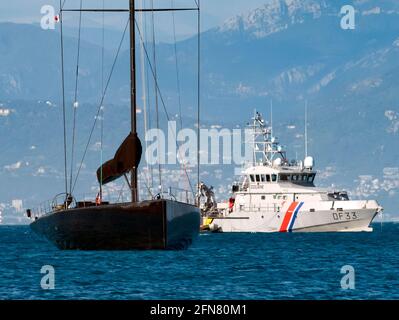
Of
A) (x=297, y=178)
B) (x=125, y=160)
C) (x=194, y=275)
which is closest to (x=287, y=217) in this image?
(x=297, y=178)

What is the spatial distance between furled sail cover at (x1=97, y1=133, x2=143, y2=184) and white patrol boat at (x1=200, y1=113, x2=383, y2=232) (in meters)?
70.0

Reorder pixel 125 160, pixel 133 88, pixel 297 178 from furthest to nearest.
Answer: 1. pixel 297 178
2. pixel 133 88
3. pixel 125 160

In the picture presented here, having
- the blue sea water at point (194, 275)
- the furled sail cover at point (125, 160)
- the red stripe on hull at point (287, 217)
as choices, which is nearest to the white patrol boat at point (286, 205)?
the red stripe on hull at point (287, 217)

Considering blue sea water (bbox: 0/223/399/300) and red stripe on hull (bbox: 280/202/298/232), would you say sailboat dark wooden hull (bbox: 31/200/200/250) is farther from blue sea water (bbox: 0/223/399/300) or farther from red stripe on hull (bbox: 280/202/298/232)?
red stripe on hull (bbox: 280/202/298/232)

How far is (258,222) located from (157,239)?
250ft

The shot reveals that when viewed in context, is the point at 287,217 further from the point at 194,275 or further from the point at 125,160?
the point at 194,275

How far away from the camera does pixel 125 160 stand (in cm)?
6669

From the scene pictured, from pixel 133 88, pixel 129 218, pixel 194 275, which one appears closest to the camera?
pixel 194 275

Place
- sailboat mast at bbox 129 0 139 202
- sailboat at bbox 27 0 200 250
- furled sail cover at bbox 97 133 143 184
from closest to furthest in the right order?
sailboat at bbox 27 0 200 250 < sailboat mast at bbox 129 0 139 202 < furled sail cover at bbox 97 133 143 184

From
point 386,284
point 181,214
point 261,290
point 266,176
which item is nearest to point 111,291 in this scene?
point 261,290

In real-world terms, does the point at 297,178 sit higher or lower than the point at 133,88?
lower

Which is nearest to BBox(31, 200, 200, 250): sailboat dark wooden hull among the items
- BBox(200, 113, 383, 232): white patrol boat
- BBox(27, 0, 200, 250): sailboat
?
BBox(27, 0, 200, 250): sailboat

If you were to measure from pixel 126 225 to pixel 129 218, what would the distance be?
511 mm

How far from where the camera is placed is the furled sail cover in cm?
6631
